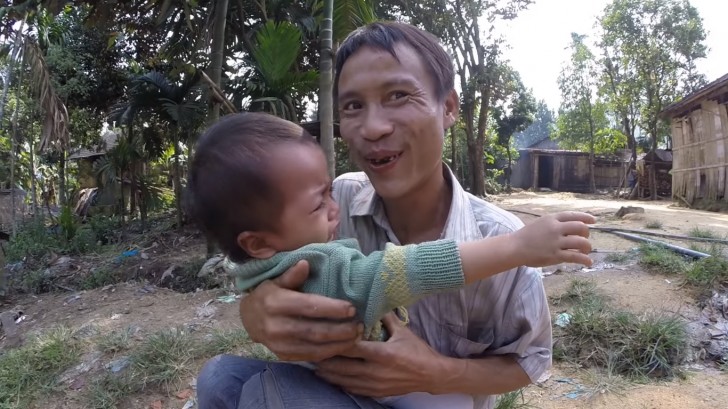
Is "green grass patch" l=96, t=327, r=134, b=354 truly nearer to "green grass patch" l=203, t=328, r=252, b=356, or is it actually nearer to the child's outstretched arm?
"green grass patch" l=203, t=328, r=252, b=356

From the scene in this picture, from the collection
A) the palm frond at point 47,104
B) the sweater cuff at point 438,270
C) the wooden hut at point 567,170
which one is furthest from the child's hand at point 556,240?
the wooden hut at point 567,170

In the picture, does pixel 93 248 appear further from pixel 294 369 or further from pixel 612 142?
pixel 612 142

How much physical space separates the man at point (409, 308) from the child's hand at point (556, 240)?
271mm

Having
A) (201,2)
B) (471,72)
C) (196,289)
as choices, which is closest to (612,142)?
(471,72)

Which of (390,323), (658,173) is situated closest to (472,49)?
(658,173)

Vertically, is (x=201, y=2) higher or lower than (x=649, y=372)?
higher

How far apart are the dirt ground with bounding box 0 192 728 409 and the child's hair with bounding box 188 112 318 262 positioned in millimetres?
2474

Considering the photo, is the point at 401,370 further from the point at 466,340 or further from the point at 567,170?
the point at 567,170

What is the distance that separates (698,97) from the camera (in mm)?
13602

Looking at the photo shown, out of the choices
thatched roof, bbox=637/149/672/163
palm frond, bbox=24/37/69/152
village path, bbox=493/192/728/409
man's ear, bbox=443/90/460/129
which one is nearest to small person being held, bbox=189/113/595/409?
man's ear, bbox=443/90/460/129

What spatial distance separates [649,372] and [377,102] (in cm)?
304

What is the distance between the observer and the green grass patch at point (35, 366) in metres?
3.44

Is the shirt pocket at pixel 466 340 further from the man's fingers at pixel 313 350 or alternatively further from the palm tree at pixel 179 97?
the palm tree at pixel 179 97

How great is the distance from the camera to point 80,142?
14.4 m
